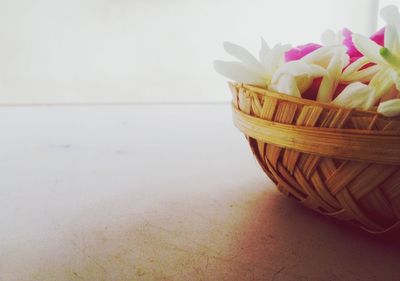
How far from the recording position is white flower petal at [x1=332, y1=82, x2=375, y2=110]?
252 mm

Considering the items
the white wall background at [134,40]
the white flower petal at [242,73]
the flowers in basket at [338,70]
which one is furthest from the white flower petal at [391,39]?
the white wall background at [134,40]

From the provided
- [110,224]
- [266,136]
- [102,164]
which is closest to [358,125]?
[266,136]

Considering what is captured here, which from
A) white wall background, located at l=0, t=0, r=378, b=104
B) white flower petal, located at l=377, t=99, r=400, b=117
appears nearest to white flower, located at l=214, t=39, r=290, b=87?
white flower petal, located at l=377, t=99, r=400, b=117

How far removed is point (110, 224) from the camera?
359 mm

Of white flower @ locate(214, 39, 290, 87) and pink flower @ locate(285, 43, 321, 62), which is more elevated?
pink flower @ locate(285, 43, 321, 62)

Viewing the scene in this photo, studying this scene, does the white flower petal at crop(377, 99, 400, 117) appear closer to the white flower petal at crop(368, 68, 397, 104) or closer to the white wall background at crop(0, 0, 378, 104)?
the white flower petal at crop(368, 68, 397, 104)

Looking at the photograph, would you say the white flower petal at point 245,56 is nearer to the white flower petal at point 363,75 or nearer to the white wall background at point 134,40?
the white flower petal at point 363,75

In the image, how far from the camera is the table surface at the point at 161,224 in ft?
0.94

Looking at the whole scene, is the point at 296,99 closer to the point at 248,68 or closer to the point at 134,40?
the point at 248,68

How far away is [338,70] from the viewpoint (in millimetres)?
281

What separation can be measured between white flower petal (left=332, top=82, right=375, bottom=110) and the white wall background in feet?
Result: 4.07

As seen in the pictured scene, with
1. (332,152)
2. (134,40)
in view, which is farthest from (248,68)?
(134,40)

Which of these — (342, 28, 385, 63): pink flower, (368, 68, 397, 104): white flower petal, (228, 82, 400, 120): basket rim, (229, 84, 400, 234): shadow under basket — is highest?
(342, 28, 385, 63): pink flower

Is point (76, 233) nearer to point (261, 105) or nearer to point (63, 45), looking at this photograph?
point (261, 105)
